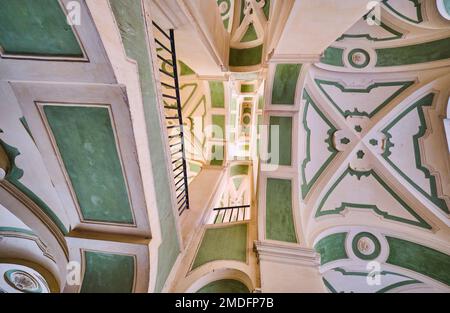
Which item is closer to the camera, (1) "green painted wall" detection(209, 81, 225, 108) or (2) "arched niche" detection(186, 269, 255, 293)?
(2) "arched niche" detection(186, 269, 255, 293)

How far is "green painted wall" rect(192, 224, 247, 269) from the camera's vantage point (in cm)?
344

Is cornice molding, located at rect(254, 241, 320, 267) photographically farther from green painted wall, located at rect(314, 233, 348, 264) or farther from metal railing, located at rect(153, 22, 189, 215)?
metal railing, located at rect(153, 22, 189, 215)

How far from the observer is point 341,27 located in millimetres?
2633

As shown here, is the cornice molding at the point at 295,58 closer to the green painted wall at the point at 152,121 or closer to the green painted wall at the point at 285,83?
the green painted wall at the point at 285,83

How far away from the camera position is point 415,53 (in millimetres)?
4125

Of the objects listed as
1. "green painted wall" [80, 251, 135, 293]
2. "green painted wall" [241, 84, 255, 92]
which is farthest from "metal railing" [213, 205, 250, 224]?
"green painted wall" [241, 84, 255, 92]

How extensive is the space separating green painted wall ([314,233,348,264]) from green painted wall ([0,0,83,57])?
4982 millimetres

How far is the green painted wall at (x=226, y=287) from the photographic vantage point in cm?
324

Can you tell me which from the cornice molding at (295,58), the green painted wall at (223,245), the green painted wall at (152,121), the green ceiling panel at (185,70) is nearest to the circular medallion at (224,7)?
the green ceiling panel at (185,70)

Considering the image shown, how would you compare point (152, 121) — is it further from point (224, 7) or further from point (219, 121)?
point (224, 7)

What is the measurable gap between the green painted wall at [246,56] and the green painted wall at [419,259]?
5.01m

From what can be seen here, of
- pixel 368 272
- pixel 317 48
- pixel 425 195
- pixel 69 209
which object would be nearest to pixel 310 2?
pixel 317 48

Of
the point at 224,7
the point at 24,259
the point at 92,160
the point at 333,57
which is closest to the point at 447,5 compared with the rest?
the point at 333,57

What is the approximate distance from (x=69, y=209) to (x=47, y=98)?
1.18 metres
